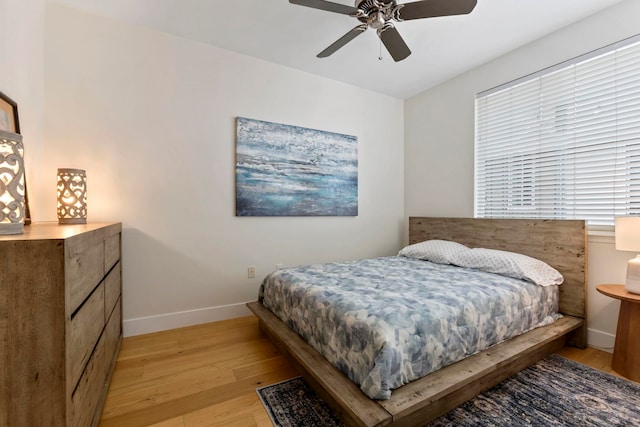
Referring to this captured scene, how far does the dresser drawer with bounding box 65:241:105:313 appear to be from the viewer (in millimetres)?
940

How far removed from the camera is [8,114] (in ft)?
5.25

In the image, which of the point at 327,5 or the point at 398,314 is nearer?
the point at 398,314

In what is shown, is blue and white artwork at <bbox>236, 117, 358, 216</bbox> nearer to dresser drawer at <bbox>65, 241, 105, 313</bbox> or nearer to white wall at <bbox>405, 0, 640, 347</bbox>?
white wall at <bbox>405, 0, 640, 347</bbox>

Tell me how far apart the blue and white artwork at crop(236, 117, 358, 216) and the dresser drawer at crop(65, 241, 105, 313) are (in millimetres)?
1476

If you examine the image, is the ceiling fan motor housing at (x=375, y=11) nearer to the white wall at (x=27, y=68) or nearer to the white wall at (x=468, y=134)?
the white wall at (x=468, y=134)

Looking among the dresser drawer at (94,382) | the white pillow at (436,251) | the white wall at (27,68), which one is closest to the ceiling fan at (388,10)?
the white wall at (27,68)

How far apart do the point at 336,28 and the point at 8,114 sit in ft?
7.68

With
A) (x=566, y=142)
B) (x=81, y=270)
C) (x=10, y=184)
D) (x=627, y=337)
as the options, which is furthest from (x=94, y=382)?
(x=566, y=142)

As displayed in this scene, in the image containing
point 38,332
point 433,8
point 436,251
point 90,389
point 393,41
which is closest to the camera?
point 38,332

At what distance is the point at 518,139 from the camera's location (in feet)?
9.07

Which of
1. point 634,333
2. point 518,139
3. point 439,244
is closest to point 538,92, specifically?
point 518,139

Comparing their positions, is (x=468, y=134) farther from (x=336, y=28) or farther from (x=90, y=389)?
(x=90, y=389)

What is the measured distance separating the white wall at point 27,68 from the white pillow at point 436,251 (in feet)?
10.7

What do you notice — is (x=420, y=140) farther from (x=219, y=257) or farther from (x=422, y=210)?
(x=219, y=257)
